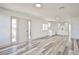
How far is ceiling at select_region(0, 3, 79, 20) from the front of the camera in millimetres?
2218

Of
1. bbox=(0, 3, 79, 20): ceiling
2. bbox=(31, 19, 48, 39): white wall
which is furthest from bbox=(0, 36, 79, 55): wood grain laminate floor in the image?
bbox=(0, 3, 79, 20): ceiling

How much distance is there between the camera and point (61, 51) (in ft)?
7.63

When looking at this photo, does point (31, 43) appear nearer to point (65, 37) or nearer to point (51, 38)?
point (51, 38)

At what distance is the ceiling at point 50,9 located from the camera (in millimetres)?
2218

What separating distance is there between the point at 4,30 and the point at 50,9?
3.77 ft

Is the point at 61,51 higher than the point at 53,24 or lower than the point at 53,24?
lower

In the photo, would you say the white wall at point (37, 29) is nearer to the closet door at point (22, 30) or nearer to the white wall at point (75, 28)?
the closet door at point (22, 30)

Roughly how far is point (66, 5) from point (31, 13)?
0.82 m

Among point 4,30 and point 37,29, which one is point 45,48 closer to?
point 37,29

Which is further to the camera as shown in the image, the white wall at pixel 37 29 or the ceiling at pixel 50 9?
the white wall at pixel 37 29

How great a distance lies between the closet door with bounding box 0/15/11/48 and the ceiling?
0.27 metres

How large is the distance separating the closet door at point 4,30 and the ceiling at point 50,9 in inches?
10.7

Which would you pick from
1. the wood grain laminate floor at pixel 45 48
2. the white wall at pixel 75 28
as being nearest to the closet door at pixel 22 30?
the wood grain laminate floor at pixel 45 48

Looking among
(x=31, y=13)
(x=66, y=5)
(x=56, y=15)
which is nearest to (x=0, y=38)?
(x=31, y=13)
